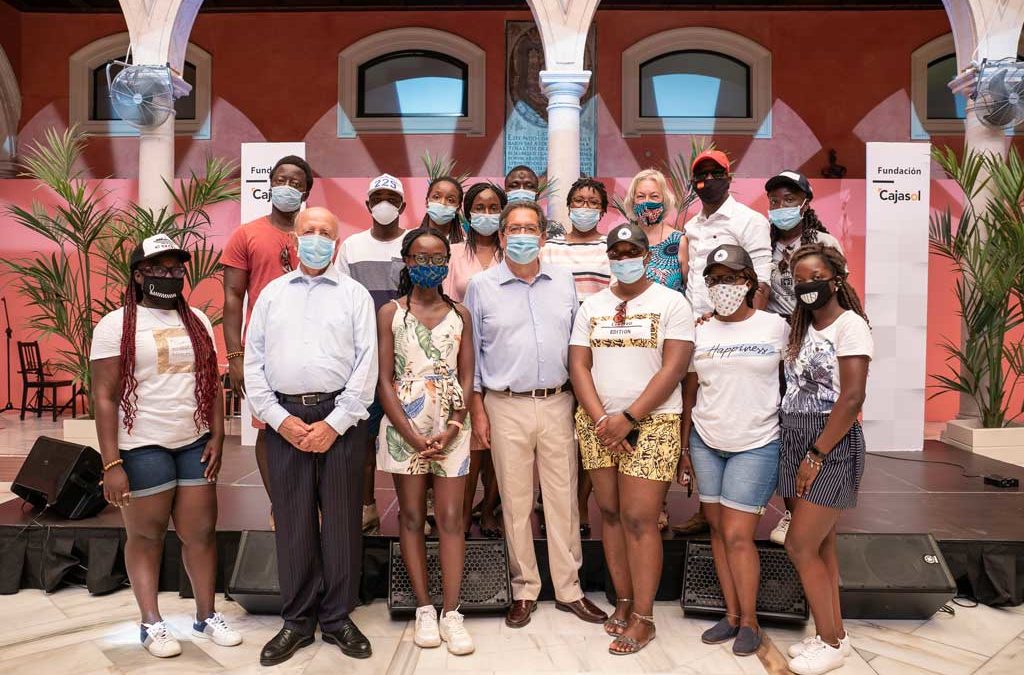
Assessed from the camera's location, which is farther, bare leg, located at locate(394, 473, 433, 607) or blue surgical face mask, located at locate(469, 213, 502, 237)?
blue surgical face mask, located at locate(469, 213, 502, 237)

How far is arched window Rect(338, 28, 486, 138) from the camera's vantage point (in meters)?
9.64

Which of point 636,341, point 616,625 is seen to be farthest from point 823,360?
point 616,625

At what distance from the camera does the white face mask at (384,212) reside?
3.65 meters

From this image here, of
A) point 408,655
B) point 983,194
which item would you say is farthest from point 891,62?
point 408,655

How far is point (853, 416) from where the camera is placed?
2867 millimetres

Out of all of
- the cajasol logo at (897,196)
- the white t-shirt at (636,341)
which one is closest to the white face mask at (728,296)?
the white t-shirt at (636,341)

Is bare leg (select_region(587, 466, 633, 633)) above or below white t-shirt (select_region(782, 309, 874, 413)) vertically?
below

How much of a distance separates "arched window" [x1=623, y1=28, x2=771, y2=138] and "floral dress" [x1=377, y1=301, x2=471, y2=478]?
7000 mm

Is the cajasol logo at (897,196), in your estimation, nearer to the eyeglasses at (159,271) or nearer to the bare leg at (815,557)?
the bare leg at (815,557)

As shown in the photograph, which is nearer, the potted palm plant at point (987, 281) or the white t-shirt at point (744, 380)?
the white t-shirt at point (744, 380)

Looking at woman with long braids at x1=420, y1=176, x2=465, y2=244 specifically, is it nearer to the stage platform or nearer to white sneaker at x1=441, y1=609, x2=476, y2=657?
the stage platform

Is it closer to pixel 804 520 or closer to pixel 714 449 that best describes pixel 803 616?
pixel 804 520

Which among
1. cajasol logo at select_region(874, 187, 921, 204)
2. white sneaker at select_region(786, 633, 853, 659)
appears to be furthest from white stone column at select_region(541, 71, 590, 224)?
white sneaker at select_region(786, 633, 853, 659)

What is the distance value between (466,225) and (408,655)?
1.92 meters
